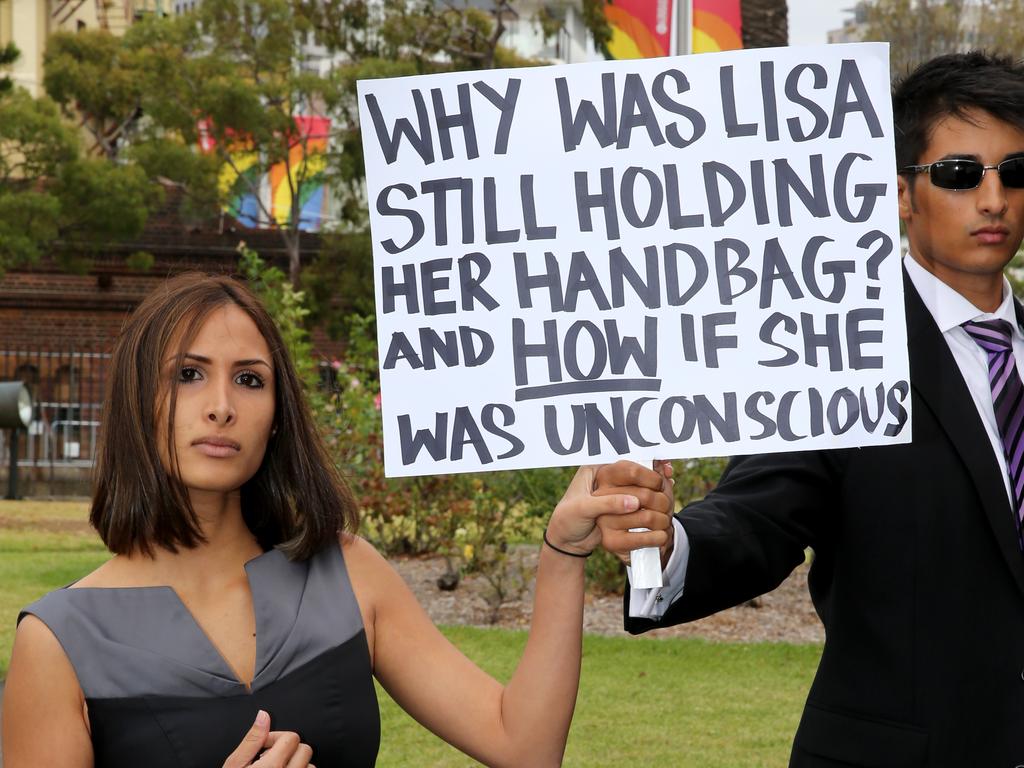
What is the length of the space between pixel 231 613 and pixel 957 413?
4.50 feet

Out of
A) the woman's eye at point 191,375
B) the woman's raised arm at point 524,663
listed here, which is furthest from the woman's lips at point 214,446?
the woman's raised arm at point 524,663

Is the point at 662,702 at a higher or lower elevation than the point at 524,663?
lower

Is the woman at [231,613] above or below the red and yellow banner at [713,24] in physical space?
below

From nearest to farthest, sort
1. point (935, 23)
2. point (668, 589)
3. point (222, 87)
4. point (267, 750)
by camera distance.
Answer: point (267, 750) < point (668, 589) < point (222, 87) < point (935, 23)

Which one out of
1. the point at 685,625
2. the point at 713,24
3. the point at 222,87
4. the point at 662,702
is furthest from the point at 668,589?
the point at 222,87

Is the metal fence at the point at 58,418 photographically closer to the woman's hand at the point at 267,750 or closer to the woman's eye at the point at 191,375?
the woman's eye at the point at 191,375

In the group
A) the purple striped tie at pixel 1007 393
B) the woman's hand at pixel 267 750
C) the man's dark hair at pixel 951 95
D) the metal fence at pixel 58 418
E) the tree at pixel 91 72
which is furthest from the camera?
the tree at pixel 91 72

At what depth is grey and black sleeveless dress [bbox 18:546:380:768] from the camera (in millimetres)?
2418

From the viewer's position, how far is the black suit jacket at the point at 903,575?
261 centimetres

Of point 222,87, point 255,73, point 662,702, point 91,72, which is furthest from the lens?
point 91,72

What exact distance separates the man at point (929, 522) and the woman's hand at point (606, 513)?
0.02 meters

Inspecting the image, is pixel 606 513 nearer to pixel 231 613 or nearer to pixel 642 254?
pixel 642 254

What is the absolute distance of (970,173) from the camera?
276 cm

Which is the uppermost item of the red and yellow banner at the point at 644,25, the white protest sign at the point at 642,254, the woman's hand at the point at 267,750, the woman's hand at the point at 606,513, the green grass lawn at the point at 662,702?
the red and yellow banner at the point at 644,25
